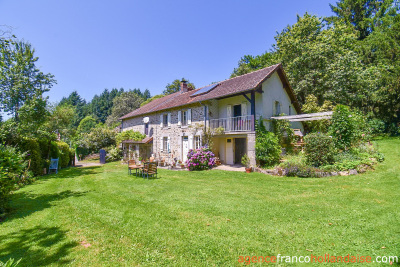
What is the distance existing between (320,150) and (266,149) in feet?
9.45

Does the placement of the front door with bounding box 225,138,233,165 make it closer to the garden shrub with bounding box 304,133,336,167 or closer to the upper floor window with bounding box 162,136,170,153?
the garden shrub with bounding box 304,133,336,167

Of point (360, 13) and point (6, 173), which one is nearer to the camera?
point (6, 173)

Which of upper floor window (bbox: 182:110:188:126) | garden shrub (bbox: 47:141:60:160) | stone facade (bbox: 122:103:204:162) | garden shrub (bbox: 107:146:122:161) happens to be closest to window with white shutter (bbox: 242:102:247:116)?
stone facade (bbox: 122:103:204:162)

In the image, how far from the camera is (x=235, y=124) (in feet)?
43.7

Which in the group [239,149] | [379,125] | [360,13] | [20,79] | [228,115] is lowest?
[239,149]

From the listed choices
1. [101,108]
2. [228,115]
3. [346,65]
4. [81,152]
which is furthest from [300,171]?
[101,108]

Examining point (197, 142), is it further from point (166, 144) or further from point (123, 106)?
point (123, 106)

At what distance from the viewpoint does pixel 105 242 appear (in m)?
3.48

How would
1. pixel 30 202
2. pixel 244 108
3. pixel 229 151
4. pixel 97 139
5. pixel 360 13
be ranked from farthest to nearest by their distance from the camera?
1. pixel 360 13
2. pixel 97 139
3. pixel 229 151
4. pixel 244 108
5. pixel 30 202

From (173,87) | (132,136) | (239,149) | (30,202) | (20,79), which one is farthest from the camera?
(173,87)

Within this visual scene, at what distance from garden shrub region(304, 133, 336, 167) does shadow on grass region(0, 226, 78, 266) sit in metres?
10.3

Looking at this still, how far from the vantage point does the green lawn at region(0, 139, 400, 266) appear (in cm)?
313

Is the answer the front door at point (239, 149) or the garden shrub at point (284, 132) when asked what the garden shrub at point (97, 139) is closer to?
the front door at point (239, 149)

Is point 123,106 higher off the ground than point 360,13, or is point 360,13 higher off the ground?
point 360,13
